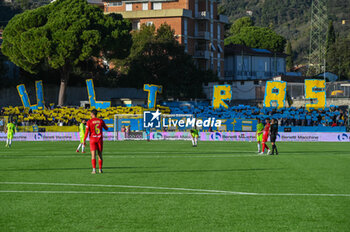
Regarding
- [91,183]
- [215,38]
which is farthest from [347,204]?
[215,38]

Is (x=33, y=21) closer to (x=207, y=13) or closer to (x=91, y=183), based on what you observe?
(x=207, y=13)

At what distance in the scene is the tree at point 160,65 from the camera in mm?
84188

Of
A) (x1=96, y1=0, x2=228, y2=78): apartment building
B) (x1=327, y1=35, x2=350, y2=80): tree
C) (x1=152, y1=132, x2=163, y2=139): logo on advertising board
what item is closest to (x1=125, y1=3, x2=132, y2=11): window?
(x1=96, y1=0, x2=228, y2=78): apartment building

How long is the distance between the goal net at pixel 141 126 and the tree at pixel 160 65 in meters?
27.8

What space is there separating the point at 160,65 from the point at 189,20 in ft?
57.0

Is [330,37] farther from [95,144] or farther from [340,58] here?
[95,144]

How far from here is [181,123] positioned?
2159 inches

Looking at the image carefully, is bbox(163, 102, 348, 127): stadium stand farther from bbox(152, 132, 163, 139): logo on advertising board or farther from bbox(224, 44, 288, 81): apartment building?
bbox(224, 44, 288, 81): apartment building

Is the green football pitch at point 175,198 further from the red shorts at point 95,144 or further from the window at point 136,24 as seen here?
the window at point 136,24

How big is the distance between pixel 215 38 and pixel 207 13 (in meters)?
5.76

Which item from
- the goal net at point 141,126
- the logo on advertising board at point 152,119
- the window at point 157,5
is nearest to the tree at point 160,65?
the window at point 157,5

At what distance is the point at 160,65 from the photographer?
85.5 meters

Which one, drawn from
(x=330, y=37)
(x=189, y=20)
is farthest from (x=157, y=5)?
(x=330, y=37)

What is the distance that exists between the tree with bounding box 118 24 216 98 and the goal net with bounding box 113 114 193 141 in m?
27.8
